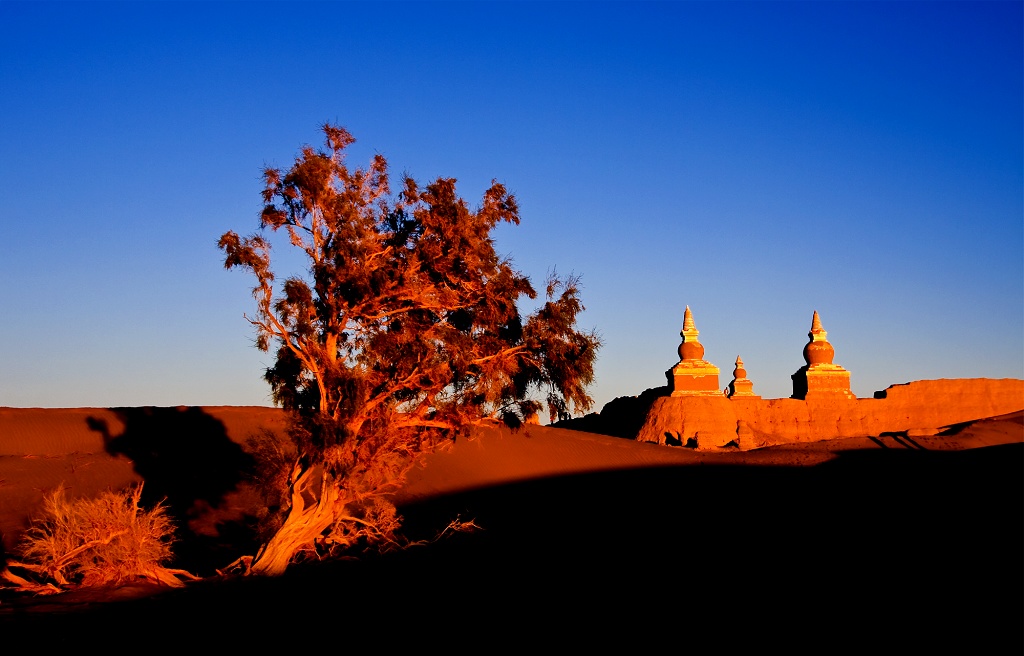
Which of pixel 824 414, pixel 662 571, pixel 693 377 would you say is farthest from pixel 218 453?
pixel 662 571

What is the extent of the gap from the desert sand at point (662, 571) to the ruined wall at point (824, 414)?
9838mm

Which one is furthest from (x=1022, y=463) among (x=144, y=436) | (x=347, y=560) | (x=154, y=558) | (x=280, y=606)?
(x=144, y=436)

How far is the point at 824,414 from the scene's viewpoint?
38.4m

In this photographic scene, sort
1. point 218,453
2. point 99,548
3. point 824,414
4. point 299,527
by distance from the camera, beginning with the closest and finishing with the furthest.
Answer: point 99,548
point 299,527
point 218,453
point 824,414

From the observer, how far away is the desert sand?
8.99m

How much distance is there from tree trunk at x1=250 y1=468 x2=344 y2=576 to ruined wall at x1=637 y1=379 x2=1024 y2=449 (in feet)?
77.1

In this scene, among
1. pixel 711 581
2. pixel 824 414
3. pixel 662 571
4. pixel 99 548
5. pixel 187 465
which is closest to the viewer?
pixel 711 581

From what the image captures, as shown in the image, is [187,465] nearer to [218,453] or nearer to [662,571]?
[218,453]

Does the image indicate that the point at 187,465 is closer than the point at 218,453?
Yes

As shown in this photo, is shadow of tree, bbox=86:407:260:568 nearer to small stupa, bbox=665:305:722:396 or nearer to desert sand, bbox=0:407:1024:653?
desert sand, bbox=0:407:1024:653

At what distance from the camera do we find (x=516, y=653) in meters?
8.35

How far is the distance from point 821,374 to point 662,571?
97.6ft

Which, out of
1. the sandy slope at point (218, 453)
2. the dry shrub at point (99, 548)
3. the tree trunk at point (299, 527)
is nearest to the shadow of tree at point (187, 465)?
the sandy slope at point (218, 453)

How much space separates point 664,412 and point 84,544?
93.0ft
